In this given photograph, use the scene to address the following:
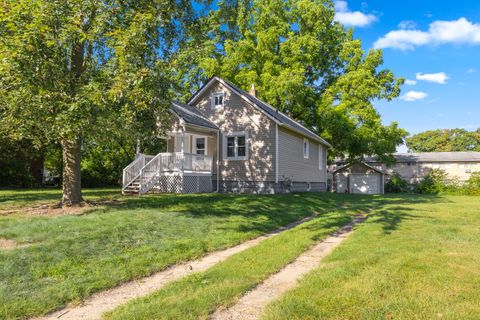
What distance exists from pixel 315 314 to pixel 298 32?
107 ft

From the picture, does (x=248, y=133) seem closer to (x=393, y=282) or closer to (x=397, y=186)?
(x=393, y=282)

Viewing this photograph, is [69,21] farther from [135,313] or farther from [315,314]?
[315,314]

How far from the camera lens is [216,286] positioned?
5.25m

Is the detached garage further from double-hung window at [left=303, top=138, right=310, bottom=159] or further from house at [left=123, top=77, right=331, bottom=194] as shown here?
house at [left=123, top=77, right=331, bottom=194]

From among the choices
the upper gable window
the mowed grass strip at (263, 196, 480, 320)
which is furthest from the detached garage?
the mowed grass strip at (263, 196, 480, 320)

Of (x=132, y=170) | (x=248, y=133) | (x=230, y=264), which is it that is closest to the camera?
(x=230, y=264)

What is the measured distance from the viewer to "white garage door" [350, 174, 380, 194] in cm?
3988

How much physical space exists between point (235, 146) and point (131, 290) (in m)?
17.1

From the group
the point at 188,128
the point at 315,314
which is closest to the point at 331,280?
the point at 315,314

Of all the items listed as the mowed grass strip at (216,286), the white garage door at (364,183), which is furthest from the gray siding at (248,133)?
the white garage door at (364,183)

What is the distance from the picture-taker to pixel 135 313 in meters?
4.27

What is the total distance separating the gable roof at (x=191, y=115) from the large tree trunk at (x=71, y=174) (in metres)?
6.59

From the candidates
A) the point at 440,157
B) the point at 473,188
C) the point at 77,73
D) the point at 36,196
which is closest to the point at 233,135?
the point at 36,196

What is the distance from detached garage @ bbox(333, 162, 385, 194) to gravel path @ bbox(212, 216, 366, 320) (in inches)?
1308
